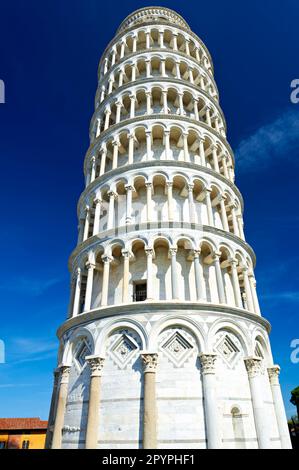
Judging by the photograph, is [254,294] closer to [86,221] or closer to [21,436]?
[86,221]

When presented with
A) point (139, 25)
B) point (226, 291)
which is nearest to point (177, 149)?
point (226, 291)

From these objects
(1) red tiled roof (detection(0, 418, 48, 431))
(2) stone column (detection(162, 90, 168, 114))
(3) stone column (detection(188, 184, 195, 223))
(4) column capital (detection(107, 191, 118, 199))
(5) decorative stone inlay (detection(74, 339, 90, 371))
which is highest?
(2) stone column (detection(162, 90, 168, 114))

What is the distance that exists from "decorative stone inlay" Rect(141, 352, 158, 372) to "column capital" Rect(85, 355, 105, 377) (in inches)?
77.3

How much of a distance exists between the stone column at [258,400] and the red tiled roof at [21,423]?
36.5m

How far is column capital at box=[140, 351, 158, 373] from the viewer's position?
1298cm

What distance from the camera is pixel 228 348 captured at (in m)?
14.4

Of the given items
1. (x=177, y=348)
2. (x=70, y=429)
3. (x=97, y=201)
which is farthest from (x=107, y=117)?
(x=70, y=429)

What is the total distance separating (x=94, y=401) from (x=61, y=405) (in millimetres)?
2408

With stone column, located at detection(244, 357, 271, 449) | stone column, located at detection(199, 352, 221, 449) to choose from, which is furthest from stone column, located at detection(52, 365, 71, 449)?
stone column, located at detection(244, 357, 271, 449)

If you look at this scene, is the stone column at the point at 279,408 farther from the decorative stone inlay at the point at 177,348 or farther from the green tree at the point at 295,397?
the green tree at the point at 295,397

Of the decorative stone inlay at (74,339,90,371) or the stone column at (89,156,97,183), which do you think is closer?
the decorative stone inlay at (74,339,90,371)

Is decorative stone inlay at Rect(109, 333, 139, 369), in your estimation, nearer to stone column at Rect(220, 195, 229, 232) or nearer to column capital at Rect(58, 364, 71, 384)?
column capital at Rect(58, 364, 71, 384)
